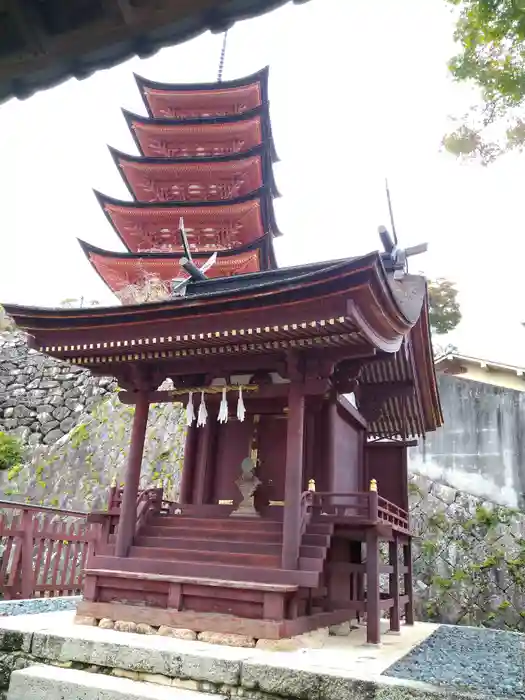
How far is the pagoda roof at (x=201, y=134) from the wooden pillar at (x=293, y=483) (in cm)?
1618

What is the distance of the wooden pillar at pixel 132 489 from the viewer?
25.1ft

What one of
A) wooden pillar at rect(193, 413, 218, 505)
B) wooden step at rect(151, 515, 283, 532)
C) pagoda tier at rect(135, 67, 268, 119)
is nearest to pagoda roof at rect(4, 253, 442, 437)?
wooden pillar at rect(193, 413, 218, 505)

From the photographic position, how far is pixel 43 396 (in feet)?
78.0

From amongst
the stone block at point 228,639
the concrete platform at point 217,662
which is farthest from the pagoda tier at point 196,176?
the concrete platform at point 217,662

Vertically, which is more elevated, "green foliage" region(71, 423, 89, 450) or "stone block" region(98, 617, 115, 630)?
"green foliage" region(71, 423, 89, 450)

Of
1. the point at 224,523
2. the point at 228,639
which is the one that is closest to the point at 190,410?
the point at 224,523

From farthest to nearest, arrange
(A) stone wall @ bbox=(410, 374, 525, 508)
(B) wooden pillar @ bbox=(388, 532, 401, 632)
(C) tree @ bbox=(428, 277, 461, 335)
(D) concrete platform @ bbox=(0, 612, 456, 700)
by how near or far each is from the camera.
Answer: (C) tree @ bbox=(428, 277, 461, 335) < (A) stone wall @ bbox=(410, 374, 525, 508) < (B) wooden pillar @ bbox=(388, 532, 401, 632) < (D) concrete platform @ bbox=(0, 612, 456, 700)

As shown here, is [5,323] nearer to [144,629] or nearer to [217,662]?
[144,629]

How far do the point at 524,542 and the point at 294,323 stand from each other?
1018cm

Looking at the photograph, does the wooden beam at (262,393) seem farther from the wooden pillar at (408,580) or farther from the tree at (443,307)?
the tree at (443,307)

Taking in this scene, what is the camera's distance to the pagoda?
20391 millimetres

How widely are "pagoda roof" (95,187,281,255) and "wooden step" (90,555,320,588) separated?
14.2m

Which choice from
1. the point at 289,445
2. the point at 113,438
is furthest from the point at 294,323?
the point at 113,438

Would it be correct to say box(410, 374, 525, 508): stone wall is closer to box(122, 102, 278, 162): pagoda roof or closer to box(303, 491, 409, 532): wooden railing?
box(303, 491, 409, 532): wooden railing
